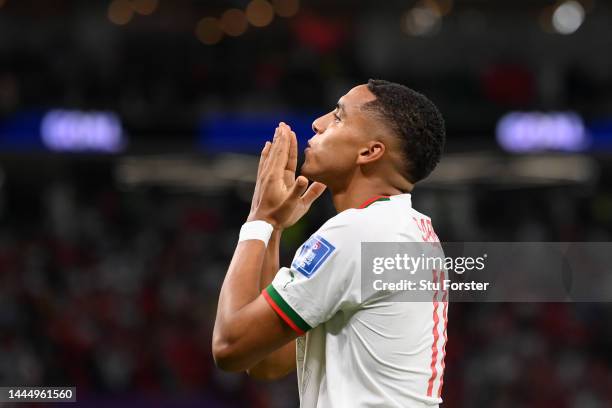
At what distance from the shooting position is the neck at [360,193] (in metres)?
2.96

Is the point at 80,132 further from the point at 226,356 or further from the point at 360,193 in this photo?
the point at 226,356

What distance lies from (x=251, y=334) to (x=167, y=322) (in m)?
9.44

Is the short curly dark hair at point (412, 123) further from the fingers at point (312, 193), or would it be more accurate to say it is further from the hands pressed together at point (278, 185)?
the fingers at point (312, 193)

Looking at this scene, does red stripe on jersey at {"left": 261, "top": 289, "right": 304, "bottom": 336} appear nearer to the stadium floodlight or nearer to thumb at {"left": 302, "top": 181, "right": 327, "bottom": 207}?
thumb at {"left": 302, "top": 181, "right": 327, "bottom": 207}

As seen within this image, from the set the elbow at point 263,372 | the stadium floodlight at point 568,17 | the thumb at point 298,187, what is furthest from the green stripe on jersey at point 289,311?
the stadium floodlight at point 568,17

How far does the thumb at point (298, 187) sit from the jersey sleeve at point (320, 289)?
240 mm

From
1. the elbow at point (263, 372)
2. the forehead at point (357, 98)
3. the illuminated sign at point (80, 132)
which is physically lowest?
the elbow at point (263, 372)

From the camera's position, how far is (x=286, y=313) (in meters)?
2.68

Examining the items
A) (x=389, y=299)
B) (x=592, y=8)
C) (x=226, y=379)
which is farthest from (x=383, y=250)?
(x=592, y=8)

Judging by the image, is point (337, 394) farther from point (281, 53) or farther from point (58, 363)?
point (281, 53)

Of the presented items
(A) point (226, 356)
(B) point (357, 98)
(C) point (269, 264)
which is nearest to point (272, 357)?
(C) point (269, 264)

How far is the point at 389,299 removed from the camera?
9.04 feet

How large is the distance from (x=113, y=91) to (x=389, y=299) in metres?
10.9

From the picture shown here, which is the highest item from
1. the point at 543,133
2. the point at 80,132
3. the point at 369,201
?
the point at 543,133
